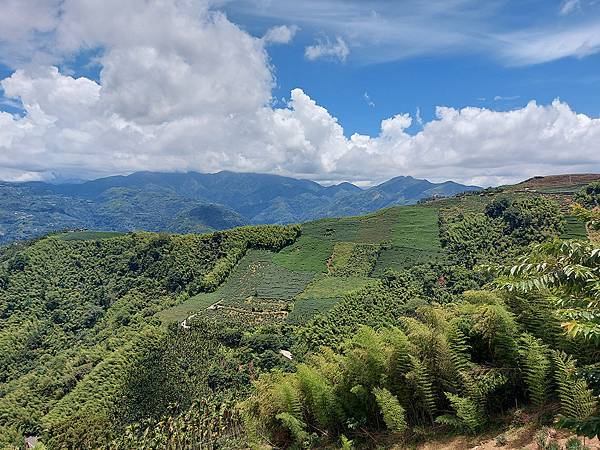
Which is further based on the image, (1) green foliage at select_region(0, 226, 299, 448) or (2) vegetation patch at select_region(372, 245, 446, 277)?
(2) vegetation patch at select_region(372, 245, 446, 277)

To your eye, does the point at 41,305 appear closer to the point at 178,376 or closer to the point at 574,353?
the point at 178,376

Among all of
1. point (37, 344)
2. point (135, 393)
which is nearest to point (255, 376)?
point (135, 393)

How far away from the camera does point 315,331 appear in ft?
212

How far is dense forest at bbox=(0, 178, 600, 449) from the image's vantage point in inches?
424

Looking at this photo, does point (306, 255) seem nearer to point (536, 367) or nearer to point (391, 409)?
point (391, 409)

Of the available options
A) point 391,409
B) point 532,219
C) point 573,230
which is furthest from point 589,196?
point 391,409

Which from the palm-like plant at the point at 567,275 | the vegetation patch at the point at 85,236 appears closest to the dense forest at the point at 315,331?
the palm-like plant at the point at 567,275

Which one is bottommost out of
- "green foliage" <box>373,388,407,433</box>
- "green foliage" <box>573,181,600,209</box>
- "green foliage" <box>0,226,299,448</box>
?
"green foliage" <box>0,226,299,448</box>

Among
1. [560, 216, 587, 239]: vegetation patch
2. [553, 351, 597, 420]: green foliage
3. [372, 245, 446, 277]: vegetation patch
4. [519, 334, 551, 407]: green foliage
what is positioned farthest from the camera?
[372, 245, 446, 277]: vegetation patch

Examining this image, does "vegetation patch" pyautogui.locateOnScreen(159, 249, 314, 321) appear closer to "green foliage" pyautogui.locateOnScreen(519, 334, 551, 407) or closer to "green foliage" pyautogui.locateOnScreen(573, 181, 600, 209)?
"green foliage" pyautogui.locateOnScreen(573, 181, 600, 209)

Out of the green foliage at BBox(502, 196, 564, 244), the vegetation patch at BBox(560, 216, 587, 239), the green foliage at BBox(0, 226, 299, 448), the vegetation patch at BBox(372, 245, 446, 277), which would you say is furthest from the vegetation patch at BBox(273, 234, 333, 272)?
the vegetation patch at BBox(560, 216, 587, 239)

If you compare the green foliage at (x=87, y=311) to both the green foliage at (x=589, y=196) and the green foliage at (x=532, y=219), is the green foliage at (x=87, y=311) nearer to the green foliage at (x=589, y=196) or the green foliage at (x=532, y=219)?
the green foliage at (x=532, y=219)

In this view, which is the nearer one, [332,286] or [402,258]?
[332,286]

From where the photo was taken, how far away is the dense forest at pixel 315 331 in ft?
35.3
